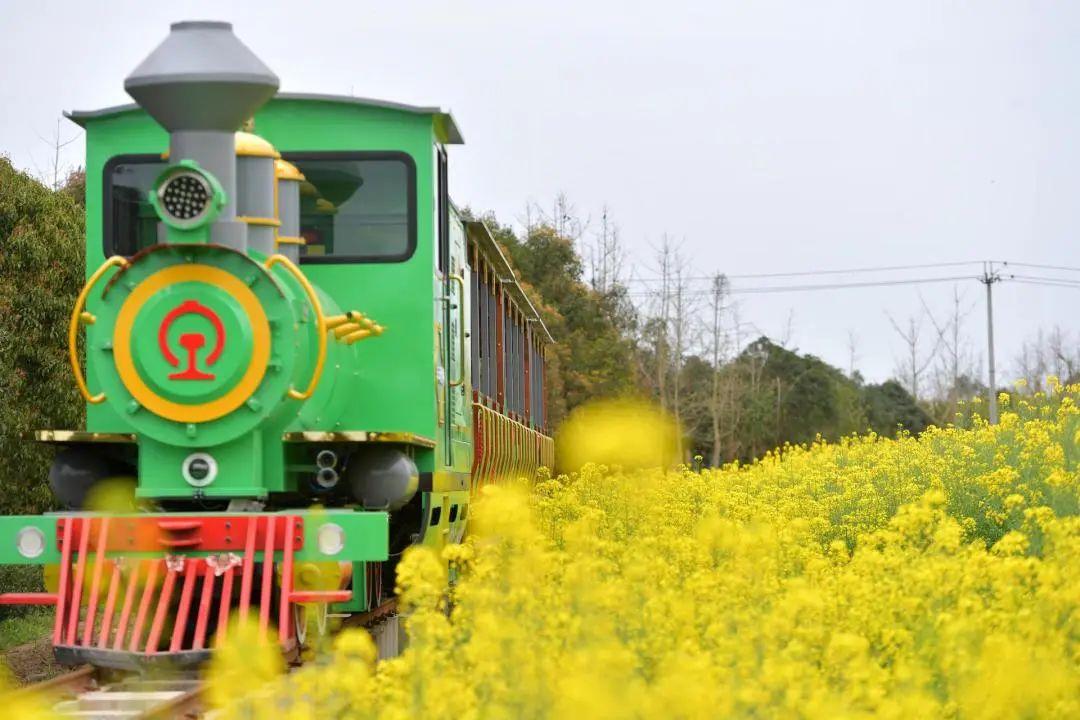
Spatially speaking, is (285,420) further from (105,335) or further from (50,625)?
(50,625)

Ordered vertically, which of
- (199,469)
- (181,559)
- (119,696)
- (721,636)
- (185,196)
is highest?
(185,196)

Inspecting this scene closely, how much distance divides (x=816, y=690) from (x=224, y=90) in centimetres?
490

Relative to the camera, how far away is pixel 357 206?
9.30 metres

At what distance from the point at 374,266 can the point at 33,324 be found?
629 centimetres

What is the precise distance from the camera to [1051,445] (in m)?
11.0

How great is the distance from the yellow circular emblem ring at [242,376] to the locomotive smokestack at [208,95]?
22 cm

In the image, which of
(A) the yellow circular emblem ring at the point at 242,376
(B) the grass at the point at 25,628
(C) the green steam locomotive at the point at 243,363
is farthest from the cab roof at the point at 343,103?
(B) the grass at the point at 25,628

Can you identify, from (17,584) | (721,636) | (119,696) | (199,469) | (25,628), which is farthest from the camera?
(17,584)

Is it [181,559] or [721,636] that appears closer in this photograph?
[721,636]

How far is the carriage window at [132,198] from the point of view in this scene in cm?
933

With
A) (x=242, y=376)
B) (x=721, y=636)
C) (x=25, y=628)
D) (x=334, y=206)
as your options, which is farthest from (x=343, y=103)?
(x=25, y=628)

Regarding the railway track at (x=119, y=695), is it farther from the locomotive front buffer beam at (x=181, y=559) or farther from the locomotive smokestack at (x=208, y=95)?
the locomotive smokestack at (x=208, y=95)

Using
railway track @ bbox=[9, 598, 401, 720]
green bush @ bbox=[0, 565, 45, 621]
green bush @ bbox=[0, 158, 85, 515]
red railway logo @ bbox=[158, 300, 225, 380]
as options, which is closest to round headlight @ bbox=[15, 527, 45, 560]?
railway track @ bbox=[9, 598, 401, 720]

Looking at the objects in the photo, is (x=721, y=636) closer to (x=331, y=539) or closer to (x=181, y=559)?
(x=331, y=539)
